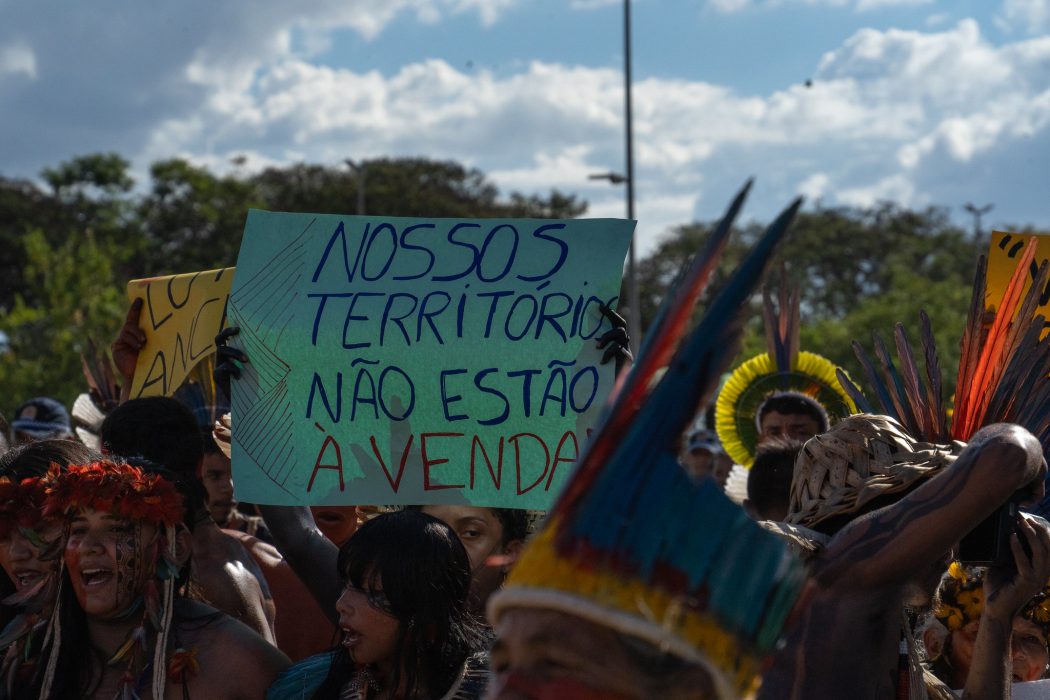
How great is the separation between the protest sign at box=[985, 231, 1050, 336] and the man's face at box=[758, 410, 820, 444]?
1.21m

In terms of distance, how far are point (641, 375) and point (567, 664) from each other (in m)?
0.34

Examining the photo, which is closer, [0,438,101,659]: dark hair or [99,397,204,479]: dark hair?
[0,438,101,659]: dark hair

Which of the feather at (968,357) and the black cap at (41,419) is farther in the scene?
the black cap at (41,419)

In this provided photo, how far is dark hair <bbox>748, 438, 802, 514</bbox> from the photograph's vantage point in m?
4.87

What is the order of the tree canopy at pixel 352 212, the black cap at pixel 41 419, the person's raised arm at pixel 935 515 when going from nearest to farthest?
the person's raised arm at pixel 935 515
the black cap at pixel 41 419
the tree canopy at pixel 352 212

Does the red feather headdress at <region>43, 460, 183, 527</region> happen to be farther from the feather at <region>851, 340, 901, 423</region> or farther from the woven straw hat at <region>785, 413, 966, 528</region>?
the feather at <region>851, 340, 901, 423</region>

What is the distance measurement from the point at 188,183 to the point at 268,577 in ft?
117

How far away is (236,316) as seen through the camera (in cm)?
411

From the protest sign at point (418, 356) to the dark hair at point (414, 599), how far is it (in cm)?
72

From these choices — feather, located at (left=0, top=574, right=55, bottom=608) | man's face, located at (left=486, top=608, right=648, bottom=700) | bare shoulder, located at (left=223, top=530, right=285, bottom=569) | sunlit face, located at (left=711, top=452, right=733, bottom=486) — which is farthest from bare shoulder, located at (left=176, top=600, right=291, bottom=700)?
sunlit face, located at (left=711, top=452, right=733, bottom=486)

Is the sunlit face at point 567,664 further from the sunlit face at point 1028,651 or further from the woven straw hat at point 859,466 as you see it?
the sunlit face at point 1028,651

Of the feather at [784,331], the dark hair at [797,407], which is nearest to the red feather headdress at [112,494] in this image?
the dark hair at [797,407]

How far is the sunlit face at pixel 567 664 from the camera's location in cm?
145

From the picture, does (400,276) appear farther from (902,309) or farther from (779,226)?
(902,309)
